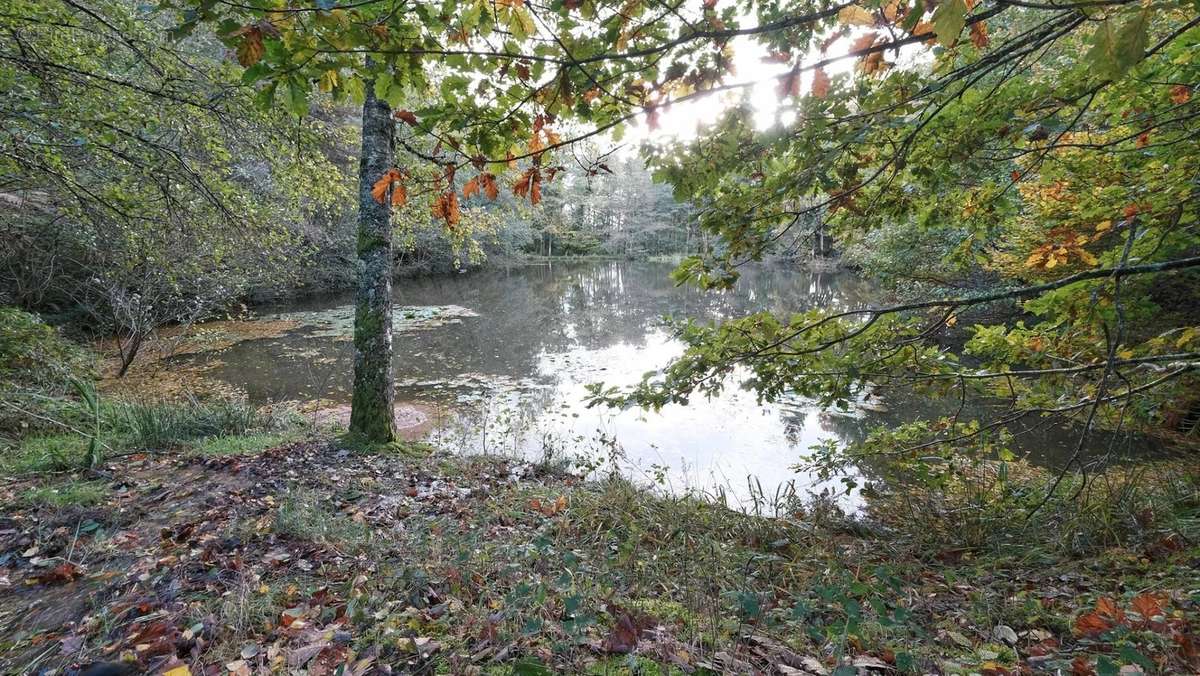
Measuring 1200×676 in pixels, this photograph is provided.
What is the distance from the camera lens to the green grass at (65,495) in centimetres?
358

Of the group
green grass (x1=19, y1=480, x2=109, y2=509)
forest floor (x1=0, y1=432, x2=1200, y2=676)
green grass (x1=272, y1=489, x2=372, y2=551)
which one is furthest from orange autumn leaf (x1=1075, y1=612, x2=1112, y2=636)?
green grass (x1=19, y1=480, x2=109, y2=509)

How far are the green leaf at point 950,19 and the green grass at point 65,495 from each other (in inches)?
217

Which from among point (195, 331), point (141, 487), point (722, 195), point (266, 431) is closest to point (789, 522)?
point (722, 195)

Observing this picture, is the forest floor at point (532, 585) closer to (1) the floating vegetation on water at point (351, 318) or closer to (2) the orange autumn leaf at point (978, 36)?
(2) the orange autumn leaf at point (978, 36)

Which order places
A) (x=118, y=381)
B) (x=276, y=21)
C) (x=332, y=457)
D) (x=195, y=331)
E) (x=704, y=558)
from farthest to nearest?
1. (x=195, y=331)
2. (x=118, y=381)
3. (x=332, y=457)
4. (x=704, y=558)
5. (x=276, y=21)

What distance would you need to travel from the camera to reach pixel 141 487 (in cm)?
413

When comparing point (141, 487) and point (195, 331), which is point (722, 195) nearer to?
point (141, 487)

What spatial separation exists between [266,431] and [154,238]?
306cm

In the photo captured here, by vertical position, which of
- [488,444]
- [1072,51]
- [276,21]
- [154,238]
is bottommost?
[488,444]

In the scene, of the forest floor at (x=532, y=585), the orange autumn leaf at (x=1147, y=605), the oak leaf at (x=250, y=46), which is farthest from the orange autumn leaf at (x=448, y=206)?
the orange autumn leaf at (x=1147, y=605)

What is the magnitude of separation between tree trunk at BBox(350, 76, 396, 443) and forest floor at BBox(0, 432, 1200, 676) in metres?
1.41

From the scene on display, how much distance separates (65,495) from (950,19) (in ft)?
18.9

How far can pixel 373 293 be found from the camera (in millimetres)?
5859

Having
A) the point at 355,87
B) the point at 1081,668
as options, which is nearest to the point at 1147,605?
the point at 1081,668
